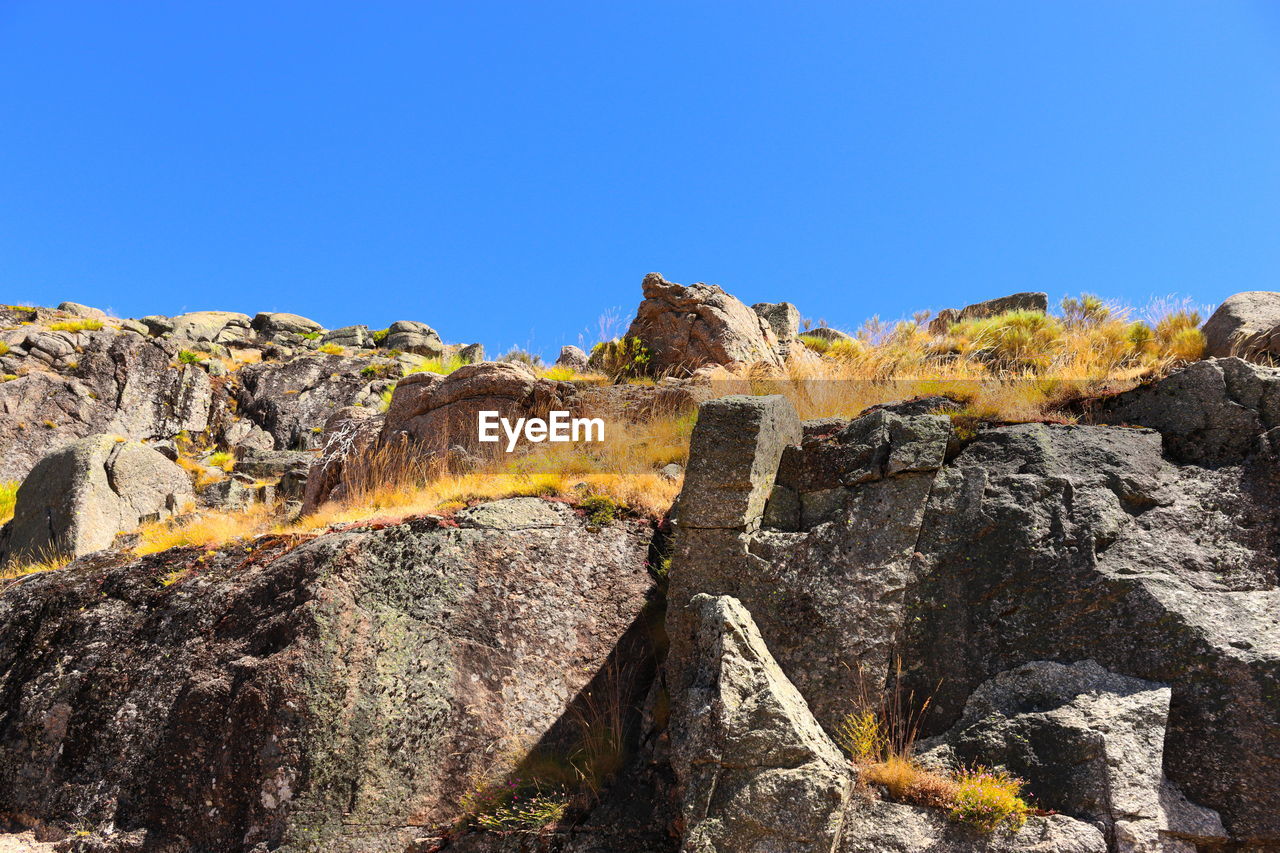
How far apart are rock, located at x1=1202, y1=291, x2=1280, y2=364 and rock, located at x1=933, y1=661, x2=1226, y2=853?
21.2 ft

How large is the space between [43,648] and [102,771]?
6.87ft

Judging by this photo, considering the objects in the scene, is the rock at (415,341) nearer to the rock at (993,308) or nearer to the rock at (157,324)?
the rock at (157,324)

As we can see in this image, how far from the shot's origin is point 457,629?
26.0ft

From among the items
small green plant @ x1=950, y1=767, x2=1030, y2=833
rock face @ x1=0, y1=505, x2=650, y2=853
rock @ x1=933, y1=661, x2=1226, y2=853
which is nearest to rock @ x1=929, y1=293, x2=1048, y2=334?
rock face @ x1=0, y1=505, x2=650, y2=853

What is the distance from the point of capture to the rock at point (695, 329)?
50.9 feet

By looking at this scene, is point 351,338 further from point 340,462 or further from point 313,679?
point 313,679

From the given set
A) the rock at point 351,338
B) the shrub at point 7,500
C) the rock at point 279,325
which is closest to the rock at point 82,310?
the rock at point 279,325

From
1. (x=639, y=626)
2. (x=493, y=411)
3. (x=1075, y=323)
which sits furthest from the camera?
(x=1075, y=323)

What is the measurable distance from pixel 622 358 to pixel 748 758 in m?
10.9

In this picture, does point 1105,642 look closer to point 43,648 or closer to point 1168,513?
point 1168,513

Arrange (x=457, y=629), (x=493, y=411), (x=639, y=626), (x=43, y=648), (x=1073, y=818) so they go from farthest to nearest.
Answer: (x=493, y=411) < (x=43, y=648) < (x=639, y=626) < (x=457, y=629) < (x=1073, y=818)

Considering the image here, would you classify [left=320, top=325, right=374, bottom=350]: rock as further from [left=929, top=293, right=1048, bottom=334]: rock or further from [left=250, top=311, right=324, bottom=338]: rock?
[left=929, top=293, right=1048, bottom=334]: rock

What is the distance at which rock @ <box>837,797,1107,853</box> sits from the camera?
5.59 meters

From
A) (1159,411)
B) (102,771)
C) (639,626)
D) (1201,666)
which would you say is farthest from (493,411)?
(1201,666)
